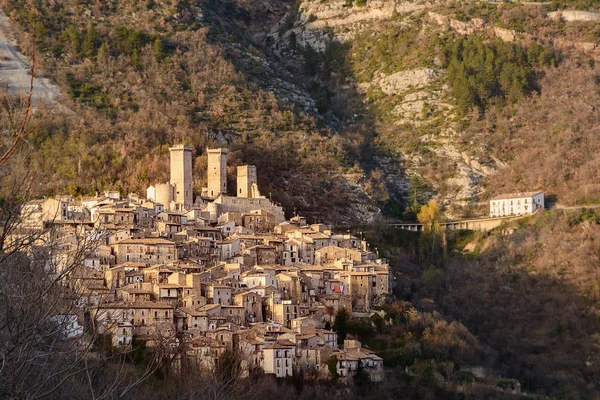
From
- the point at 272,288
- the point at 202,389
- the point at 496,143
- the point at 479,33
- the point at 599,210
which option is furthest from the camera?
the point at 479,33

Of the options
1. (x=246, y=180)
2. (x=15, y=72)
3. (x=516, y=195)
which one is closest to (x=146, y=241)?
(x=246, y=180)

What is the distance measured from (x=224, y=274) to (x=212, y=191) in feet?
51.7

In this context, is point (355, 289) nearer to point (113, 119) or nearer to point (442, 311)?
point (442, 311)

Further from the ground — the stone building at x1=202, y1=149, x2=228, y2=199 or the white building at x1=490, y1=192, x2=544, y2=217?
the stone building at x1=202, y1=149, x2=228, y2=199

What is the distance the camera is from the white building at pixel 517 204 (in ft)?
259

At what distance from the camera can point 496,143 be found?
9219 centimetres

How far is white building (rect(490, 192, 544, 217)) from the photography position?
259 feet

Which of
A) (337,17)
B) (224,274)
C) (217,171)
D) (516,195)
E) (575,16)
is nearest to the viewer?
(224,274)

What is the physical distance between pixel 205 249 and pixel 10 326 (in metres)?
49.8

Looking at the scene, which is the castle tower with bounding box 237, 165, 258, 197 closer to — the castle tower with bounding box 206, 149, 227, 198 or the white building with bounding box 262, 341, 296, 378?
the castle tower with bounding box 206, 149, 227, 198

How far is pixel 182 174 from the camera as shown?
74250 mm

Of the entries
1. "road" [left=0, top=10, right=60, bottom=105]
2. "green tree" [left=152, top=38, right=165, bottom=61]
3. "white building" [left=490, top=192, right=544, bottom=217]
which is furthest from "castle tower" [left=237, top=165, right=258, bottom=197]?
"green tree" [left=152, top=38, right=165, bottom=61]

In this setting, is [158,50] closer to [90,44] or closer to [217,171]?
[90,44]

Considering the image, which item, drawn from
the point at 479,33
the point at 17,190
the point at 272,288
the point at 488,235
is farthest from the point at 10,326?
the point at 479,33
